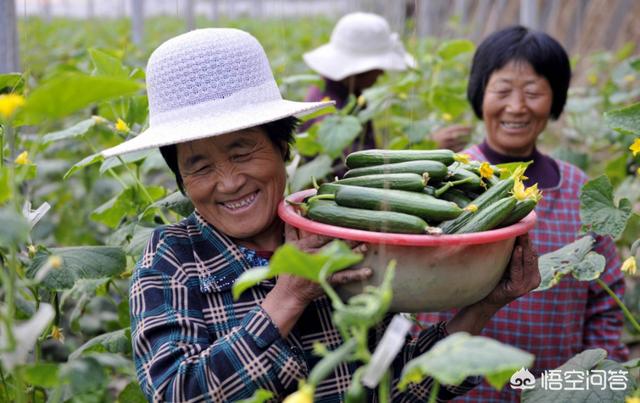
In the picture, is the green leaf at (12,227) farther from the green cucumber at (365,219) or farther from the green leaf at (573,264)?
the green leaf at (573,264)

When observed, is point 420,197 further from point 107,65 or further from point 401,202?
point 107,65

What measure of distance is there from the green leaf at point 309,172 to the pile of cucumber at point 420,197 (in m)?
0.90

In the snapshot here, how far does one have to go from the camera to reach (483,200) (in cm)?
159

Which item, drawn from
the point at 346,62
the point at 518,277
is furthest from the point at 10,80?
the point at 346,62

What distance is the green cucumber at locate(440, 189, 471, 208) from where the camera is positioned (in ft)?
5.41

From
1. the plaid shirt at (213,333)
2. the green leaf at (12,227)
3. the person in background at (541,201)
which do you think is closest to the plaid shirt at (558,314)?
the person in background at (541,201)

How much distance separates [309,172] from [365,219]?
143cm

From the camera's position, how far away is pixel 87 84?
113 cm

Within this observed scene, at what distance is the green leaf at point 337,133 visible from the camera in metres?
3.23

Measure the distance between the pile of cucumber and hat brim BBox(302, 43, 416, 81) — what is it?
7.83 feet

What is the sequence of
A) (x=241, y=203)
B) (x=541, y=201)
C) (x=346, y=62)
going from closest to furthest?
(x=241, y=203) < (x=541, y=201) < (x=346, y=62)

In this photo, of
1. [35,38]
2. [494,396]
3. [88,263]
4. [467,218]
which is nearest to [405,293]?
[467,218]

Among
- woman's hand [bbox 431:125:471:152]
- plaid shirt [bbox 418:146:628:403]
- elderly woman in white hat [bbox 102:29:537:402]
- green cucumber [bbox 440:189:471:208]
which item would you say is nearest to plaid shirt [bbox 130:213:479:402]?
elderly woman in white hat [bbox 102:29:537:402]

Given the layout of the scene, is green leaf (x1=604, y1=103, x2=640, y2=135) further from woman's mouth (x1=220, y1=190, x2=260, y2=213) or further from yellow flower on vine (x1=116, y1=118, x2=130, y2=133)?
yellow flower on vine (x1=116, y1=118, x2=130, y2=133)
